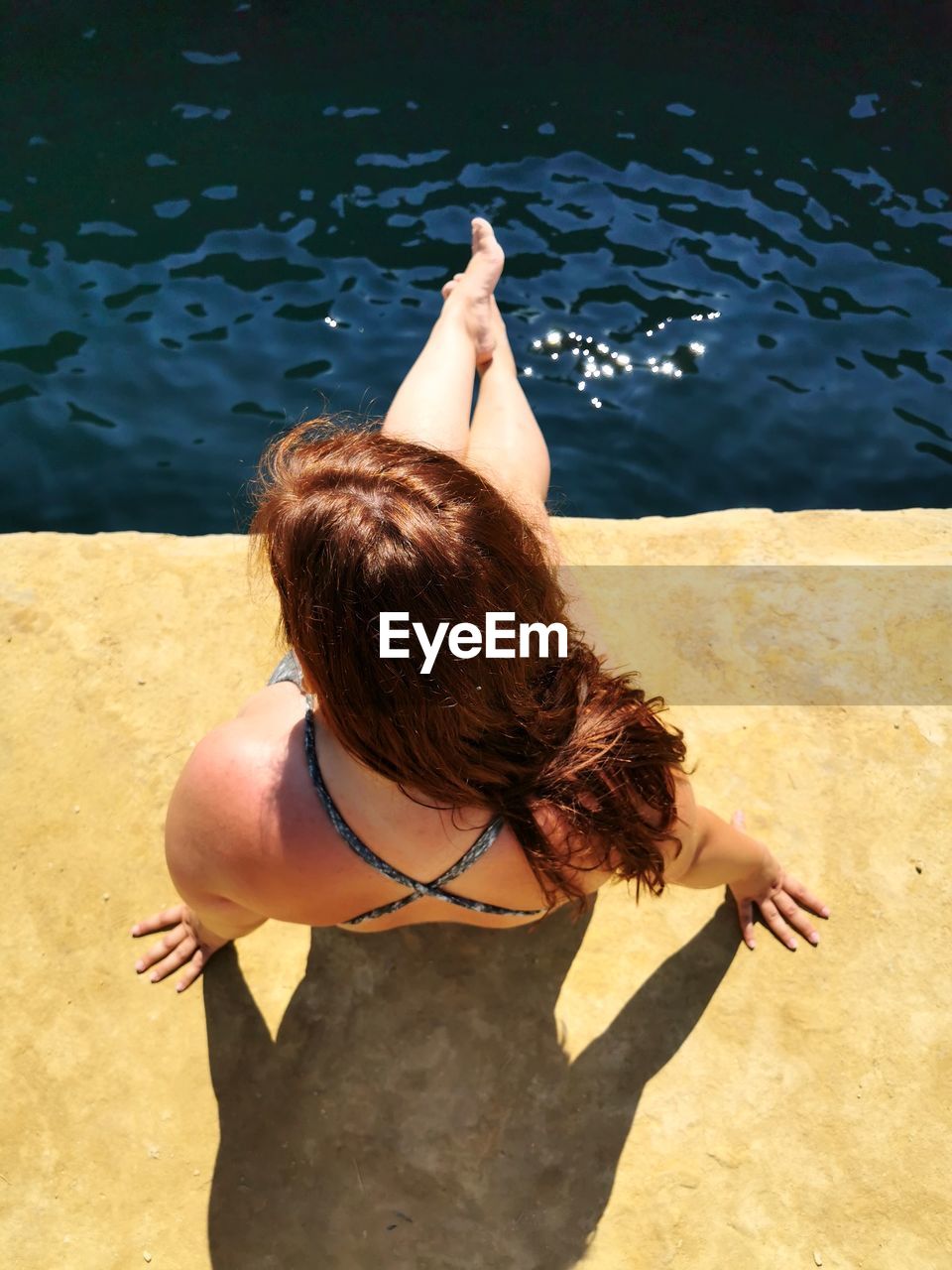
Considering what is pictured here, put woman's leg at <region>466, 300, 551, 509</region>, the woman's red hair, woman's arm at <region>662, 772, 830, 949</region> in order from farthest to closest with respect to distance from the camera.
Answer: woman's leg at <region>466, 300, 551, 509</region>, woman's arm at <region>662, 772, 830, 949</region>, the woman's red hair

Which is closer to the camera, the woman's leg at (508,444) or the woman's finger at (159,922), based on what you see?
the woman's finger at (159,922)

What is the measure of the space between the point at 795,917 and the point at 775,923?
6 cm

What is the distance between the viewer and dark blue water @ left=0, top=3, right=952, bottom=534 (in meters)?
4.55

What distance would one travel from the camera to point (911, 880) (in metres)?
2.62

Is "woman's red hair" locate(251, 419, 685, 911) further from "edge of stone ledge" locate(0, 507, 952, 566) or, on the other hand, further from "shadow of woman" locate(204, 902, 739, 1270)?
"edge of stone ledge" locate(0, 507, 952, 566)

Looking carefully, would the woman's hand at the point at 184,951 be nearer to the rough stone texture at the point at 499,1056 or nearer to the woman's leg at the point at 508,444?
the rough stone texture at the point at 499,1056

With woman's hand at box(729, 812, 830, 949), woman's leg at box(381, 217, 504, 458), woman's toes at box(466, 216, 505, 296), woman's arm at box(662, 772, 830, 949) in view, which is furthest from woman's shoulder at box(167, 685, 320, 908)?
woman's toes at box(466, 216, 505, 296)

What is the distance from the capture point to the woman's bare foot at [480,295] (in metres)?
3.75

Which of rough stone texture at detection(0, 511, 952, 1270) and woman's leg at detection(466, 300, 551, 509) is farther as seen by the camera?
woman's leg at detection(466, 300, 551, 509)

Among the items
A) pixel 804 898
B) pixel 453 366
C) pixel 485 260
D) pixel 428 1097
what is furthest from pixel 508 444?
pixel 428 1097

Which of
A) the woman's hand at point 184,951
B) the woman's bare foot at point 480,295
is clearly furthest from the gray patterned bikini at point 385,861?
the woman's bare foot at point 480,295

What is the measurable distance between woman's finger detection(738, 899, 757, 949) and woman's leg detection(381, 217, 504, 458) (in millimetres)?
1546

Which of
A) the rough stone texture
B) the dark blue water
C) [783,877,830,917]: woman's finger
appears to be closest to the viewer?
the rough stone texture

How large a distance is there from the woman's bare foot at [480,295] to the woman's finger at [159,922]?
92.6 inches
